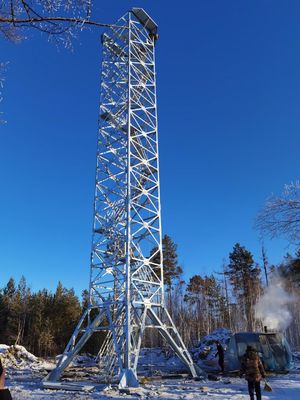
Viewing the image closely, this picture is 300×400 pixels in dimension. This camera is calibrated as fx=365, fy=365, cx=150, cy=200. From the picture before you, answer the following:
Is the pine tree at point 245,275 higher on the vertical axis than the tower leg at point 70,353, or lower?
higher

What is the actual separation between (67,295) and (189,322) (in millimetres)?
14313

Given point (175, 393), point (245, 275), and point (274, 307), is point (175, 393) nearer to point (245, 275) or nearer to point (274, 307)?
point (274, 307)

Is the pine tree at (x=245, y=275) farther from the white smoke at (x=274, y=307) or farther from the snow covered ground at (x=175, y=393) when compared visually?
the snow covered ground at (x=175, y=393)

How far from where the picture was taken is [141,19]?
59.2ft

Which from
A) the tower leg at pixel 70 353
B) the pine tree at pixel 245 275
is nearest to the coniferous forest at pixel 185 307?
the pine tree at pixel 245 275

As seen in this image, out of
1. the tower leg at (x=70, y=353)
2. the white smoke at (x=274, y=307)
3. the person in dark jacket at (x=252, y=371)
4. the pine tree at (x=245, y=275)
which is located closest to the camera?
the person in dark jacket at (x=252, y=371)

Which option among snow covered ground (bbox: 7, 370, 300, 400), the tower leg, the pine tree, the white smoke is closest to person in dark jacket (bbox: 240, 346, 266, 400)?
snow covered ground (bbox: 7, 370, 300, 400)

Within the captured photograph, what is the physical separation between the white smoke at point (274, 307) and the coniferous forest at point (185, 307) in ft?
2.32

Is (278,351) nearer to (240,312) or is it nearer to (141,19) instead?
(141,19)

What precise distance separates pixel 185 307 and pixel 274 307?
16.0m

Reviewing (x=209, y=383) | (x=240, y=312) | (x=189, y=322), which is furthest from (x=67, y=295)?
(x=209, y=383)

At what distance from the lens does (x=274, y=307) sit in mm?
31406

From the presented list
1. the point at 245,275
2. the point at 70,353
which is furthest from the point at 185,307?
the point at 70,353

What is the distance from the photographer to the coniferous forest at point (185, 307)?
3709 cm
